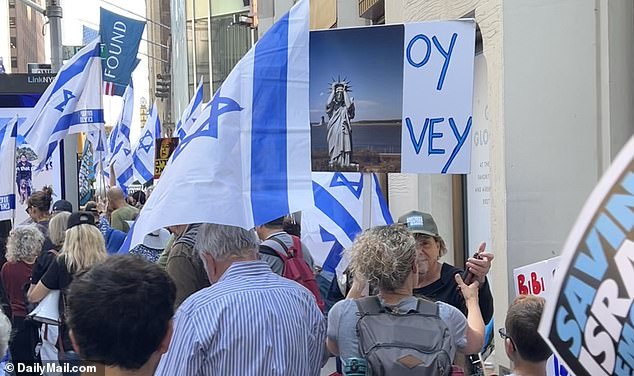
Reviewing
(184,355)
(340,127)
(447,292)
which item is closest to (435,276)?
(447,292)

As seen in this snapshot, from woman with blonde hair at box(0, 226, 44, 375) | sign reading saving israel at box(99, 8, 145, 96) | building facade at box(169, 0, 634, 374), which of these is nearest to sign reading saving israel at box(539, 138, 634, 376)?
building facade at box(169, 0, 634, 374)

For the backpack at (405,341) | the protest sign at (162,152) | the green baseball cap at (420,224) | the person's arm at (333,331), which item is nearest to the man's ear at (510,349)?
the backpack at (405,341)

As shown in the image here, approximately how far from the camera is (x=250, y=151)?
392 cm

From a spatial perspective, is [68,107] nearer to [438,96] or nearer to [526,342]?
[438,96]

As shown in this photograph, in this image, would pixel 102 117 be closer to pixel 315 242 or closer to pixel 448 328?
pixel 315 242

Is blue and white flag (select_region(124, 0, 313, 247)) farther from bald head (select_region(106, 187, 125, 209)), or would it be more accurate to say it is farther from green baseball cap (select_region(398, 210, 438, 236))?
bald head (select_region(106, 187, 125, 209))

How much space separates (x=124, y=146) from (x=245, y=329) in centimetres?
1278

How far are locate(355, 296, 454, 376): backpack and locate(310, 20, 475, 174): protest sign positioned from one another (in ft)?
5.69

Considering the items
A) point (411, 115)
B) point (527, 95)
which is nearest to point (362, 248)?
point (411, 115)

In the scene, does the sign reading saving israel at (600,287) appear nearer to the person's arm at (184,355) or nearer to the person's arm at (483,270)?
the person's arm at (184,355)

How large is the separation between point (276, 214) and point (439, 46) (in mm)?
1770

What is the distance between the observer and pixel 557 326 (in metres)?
1.70

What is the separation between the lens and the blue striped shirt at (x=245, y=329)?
10.5ft

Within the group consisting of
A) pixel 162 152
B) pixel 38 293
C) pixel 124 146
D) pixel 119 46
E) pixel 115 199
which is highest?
pixel 119 46
